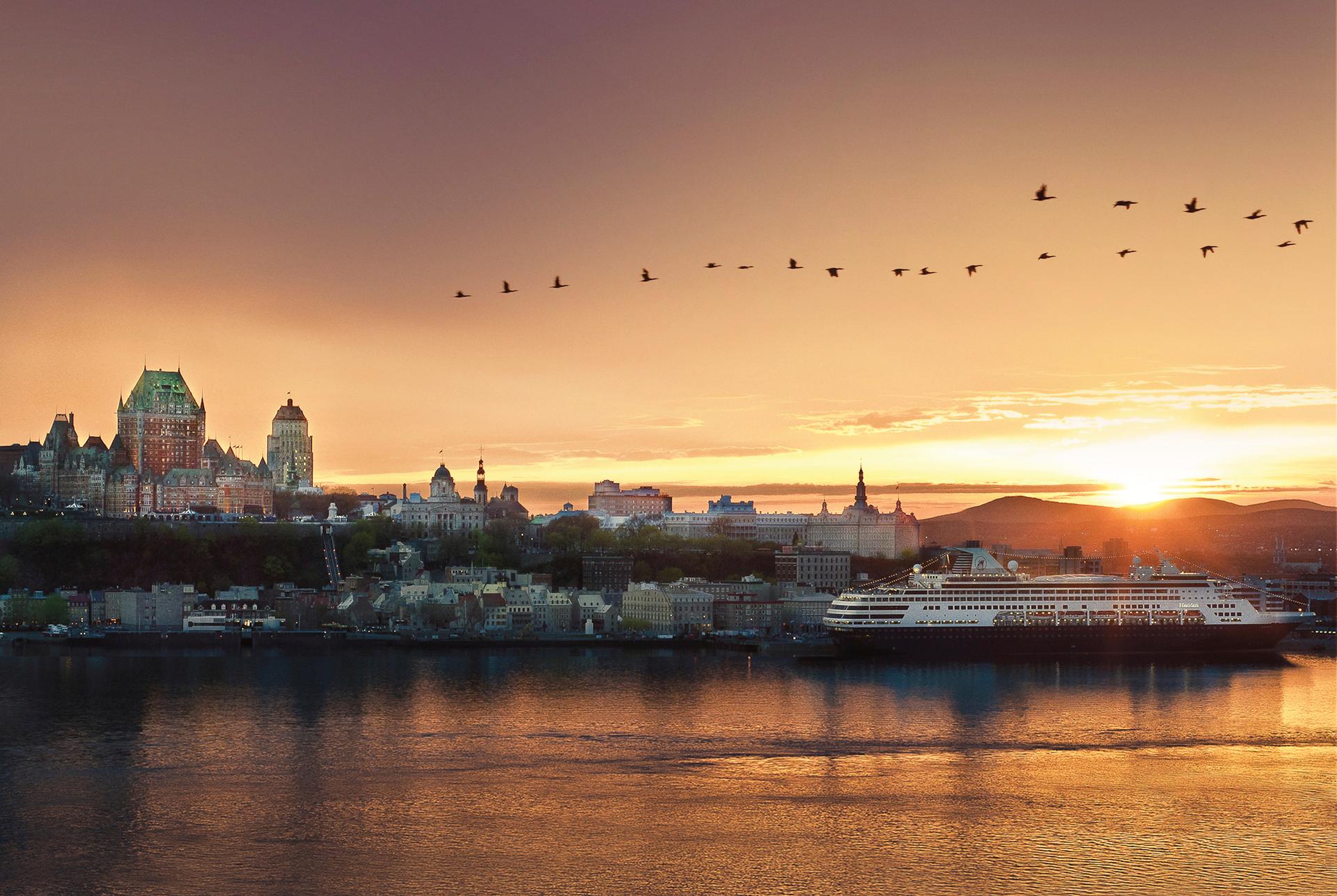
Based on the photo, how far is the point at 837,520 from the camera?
119688 millimetres

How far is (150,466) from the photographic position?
11750 cm

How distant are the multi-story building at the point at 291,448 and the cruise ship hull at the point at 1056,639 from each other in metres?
77.0

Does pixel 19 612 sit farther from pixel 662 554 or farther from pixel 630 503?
pixel 630 503

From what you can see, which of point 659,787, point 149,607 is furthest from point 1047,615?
point 149,607

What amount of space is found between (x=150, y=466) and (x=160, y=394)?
6.06 metres

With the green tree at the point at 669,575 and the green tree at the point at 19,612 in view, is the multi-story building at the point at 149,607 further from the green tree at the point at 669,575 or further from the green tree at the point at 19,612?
the green tree at the point at 669,575

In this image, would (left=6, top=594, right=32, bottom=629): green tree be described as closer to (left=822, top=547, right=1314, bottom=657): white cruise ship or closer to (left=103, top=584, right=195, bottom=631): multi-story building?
(left=103, top=584, right=195, bottom=631): multi-story building

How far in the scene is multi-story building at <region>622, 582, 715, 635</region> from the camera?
69500 mm

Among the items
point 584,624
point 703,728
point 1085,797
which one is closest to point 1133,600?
point 584,624

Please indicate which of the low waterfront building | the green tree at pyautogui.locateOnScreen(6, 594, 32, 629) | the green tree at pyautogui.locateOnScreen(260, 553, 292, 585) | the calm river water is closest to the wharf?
the green tree at pyautogui.locateOnScreen(6, 594, 32, 629)

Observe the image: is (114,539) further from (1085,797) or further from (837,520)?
(1085,797)

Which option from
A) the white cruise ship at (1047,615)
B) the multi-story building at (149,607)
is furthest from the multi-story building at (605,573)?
the white cruise ship at (1047,615)

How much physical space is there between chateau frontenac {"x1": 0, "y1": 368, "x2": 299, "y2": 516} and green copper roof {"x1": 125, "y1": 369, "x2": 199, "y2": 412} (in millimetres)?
52

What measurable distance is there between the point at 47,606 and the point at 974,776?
49496mm
